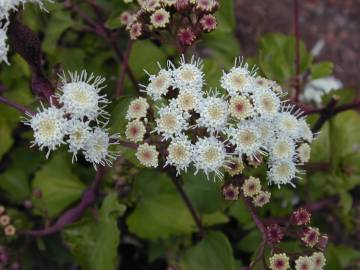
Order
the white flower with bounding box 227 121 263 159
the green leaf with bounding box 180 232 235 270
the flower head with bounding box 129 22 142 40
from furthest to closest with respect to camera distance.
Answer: the green leaf with bounding box 180 232 235 270 → the flower head with bounding box 129 22 142 40 → the white flower with bounding box 227 121 263 159

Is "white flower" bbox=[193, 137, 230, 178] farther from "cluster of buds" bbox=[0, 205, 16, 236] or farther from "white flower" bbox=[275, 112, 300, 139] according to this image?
"cluster of buds" bbox=[0, 205, 16, 236]

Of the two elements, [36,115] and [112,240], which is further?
[112,240]

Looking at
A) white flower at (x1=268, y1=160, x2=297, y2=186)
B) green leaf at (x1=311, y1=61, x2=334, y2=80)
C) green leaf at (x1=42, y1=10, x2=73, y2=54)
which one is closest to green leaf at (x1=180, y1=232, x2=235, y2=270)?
white flower at (x1=268, y1=160, x2=297, y2=186)

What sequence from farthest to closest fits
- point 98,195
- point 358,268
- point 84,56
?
point 358,268 < point 84,56 < point 98,195

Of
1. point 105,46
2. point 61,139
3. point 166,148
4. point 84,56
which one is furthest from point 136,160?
point 105,46

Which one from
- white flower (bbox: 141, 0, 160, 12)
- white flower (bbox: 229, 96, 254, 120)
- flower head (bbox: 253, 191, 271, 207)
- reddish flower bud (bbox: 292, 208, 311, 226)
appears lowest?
reddish flower bud (bbox: 292, 208, 311, 226)

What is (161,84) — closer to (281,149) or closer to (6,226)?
(281,149)

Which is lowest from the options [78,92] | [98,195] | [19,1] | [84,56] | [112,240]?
[112,240]

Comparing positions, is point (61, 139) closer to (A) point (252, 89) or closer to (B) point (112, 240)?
(B) point (112, 240)
